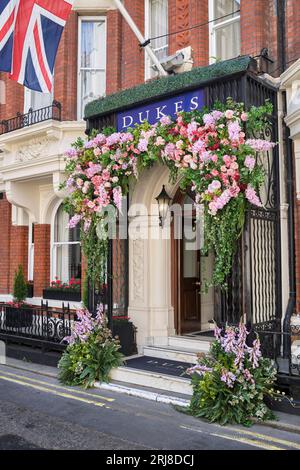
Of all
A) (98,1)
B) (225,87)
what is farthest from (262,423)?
(98,1)

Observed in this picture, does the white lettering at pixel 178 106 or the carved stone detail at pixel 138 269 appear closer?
the white lettering at pixel 178 106

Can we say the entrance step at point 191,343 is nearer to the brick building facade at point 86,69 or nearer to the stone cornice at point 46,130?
the brick building facade at point 86,69

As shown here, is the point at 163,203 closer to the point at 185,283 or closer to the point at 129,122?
the point at 129,122

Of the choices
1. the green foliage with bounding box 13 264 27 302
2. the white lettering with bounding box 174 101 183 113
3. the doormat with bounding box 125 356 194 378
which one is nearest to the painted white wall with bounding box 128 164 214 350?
the doormat with bounding box 125 356 194 378

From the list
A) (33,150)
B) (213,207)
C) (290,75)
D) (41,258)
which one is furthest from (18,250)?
(290,75)

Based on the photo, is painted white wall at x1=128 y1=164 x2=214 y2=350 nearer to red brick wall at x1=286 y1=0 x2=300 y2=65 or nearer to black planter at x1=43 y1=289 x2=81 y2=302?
black planter at x1=43 y1=289 x2=81 y2=302

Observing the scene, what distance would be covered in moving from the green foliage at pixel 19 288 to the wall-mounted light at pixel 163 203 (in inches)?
198

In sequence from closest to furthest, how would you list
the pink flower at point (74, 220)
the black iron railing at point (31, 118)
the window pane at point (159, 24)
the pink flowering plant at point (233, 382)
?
the pink flowering plant at point (233, 382) → the pink flower at point (74, 220) → the window pane at point (159, 24) → the black iron railing at point (31, 118)

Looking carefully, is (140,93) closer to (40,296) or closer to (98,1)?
(98,1)

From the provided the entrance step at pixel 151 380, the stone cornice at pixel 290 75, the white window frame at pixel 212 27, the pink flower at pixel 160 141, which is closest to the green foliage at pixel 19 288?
the entrance step at pixel 151 380

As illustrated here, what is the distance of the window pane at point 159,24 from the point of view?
9.95 meters

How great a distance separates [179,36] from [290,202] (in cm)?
452

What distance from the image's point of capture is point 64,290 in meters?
11.2

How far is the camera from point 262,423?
5.46 m
